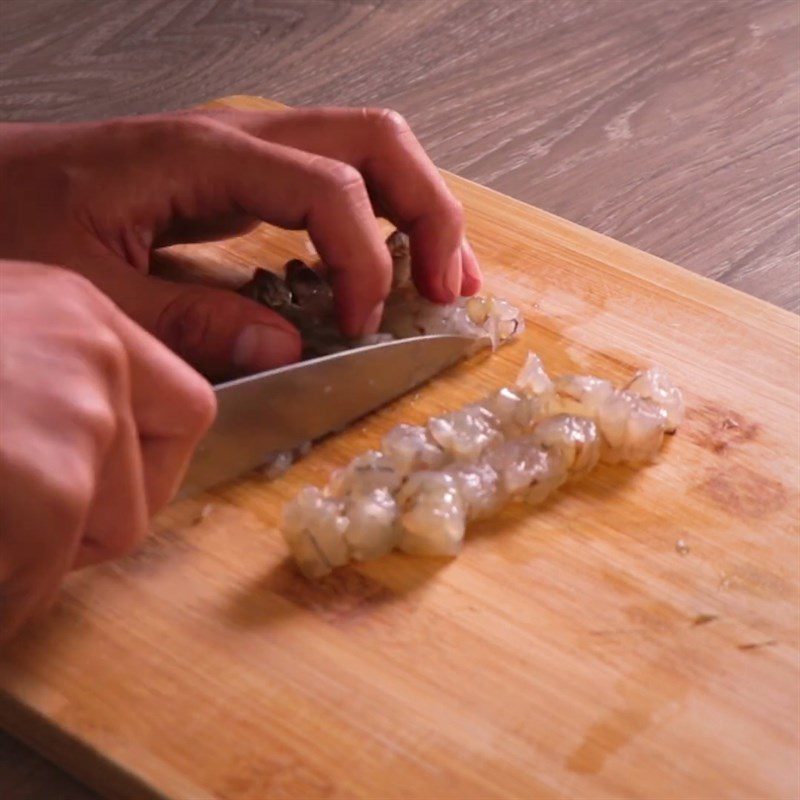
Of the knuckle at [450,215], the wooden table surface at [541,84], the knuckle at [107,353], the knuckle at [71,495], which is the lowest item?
the wooden table surface at [541,84]

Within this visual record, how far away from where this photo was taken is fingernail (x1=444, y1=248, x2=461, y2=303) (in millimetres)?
1232

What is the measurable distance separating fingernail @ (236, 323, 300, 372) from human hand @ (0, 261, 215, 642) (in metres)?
0.21

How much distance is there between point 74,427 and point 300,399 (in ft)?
1.17

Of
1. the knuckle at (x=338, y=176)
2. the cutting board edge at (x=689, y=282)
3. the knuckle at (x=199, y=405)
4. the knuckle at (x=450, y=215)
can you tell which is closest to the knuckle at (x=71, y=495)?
the knuckle at (x=199, y=405)

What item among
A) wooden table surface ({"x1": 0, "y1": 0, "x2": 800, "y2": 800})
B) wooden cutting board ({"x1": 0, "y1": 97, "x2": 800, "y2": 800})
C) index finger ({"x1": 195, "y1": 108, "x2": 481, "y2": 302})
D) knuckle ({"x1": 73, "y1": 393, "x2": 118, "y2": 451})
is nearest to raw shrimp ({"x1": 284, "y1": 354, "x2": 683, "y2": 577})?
wooden cutting board ({"x1": 0, "y1": 97, "x2": 800, "y2": 800})

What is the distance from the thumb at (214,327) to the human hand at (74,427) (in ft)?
0.68

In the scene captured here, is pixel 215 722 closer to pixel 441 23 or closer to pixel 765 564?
pixel 765 564

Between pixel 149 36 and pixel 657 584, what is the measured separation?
1.33 meters

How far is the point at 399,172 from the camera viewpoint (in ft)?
4.02

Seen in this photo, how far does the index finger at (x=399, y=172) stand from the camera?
48.1 inches

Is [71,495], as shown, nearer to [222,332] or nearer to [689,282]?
[222,332]

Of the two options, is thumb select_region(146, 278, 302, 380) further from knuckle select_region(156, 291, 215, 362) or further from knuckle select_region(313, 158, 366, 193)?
knuckle select_region(313, 158, 366, 193)

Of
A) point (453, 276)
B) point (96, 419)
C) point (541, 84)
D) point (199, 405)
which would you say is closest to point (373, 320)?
point (453, 276)

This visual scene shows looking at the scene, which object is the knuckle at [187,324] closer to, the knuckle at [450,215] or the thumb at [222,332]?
the thumb at [222,332]
